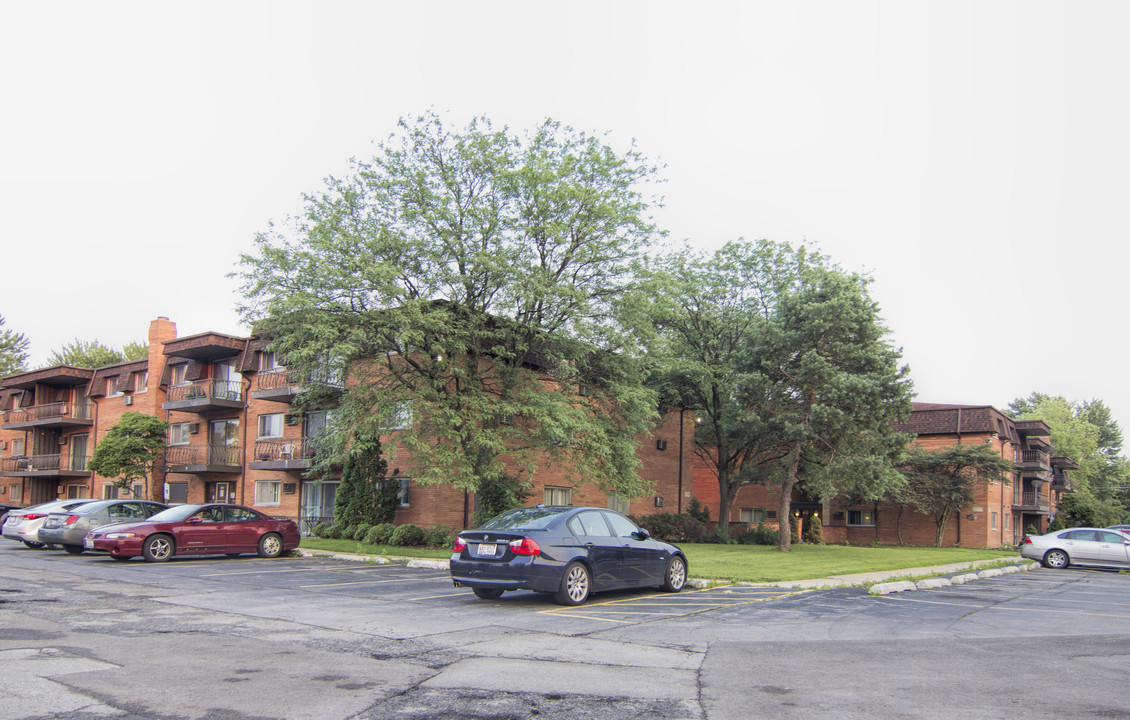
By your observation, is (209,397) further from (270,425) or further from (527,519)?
(527,519)

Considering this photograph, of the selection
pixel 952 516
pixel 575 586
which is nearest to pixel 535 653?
pixel 575 586

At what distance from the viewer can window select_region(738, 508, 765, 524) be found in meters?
47.2

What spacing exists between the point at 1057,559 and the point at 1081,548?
0.79 m

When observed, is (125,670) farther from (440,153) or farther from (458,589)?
(440,153)

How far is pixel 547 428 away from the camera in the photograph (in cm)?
2267

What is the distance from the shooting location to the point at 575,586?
1216cm

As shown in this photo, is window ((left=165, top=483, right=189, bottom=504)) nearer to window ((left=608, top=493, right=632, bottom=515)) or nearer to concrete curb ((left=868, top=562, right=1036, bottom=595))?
window ((left=608, top=493, right=632, bottom=515))

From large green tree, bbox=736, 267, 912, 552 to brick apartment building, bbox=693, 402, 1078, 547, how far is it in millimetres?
11415

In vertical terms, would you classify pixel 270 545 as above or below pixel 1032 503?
above

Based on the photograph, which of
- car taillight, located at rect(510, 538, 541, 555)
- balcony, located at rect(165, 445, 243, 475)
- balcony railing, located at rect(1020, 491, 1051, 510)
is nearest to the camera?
car taillight, located at rect(510, 538, 541, 555)

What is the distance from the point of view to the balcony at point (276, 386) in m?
31.3

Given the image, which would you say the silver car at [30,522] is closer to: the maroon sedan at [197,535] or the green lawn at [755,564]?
the maroon sedan at [197,535]

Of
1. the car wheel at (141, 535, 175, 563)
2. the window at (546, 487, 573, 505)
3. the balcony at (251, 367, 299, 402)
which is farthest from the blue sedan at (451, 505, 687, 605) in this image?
the balcony at (251, 367, 299, 402)

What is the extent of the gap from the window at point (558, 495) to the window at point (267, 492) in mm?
11202
